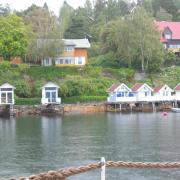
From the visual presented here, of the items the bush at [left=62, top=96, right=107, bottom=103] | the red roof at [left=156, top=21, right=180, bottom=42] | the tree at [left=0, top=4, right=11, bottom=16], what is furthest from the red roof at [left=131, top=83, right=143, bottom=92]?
the tree at [left=0, top=4, right=11, bottom=16]

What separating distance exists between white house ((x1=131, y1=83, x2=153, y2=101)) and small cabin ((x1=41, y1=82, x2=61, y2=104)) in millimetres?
11465

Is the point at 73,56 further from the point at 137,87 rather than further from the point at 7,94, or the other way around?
the point at 7,94

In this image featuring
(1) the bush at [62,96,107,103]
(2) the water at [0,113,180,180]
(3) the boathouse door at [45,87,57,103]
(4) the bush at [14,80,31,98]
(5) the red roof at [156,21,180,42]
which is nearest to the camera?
(2) the water at [0,113,180,180]

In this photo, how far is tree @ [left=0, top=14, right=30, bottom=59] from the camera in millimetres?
72938

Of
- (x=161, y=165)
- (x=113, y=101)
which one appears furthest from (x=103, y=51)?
(x=161, y=165)

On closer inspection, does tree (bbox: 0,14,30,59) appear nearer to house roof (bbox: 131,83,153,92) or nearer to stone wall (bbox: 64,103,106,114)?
stone wall (bbox: 64,103,106,114)

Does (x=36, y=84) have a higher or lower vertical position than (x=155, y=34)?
lower

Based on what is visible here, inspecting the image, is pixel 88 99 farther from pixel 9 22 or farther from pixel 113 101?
pixel 9 22


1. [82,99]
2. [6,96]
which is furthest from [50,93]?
[6,96]

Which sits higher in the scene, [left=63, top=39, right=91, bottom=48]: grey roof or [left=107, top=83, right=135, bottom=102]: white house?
[left=63, top=39, right=91, bottom=48]: grey roof

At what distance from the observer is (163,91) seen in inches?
2864

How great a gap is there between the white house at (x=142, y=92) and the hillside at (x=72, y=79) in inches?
116

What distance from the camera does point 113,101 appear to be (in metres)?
70.3

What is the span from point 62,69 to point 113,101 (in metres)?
10.3
